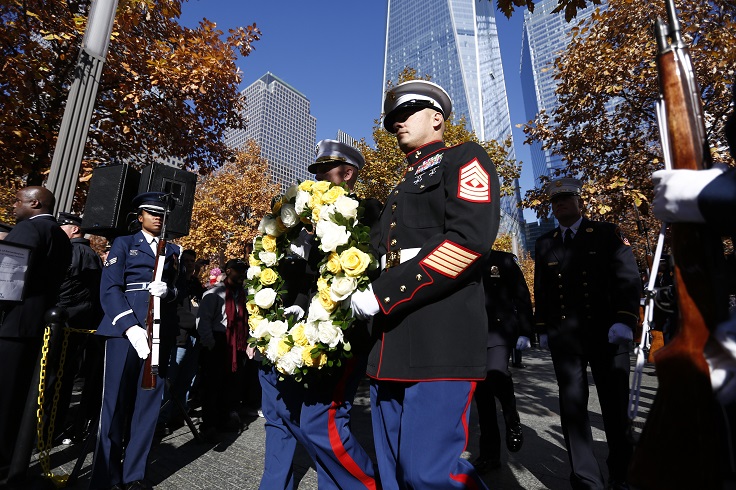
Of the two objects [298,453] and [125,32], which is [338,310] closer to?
[298,453]

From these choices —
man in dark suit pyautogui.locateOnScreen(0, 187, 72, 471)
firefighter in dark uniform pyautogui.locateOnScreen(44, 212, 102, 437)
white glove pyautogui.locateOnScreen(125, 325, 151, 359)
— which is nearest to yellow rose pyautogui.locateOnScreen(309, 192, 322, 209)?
white glove pyautogui.locateOnScreen(125, 325, 151, 359)

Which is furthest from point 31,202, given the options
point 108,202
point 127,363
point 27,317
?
point 127,363

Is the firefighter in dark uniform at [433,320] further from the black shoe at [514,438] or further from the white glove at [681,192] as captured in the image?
the black shoe at [514,438]

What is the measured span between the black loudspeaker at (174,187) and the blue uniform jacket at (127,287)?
1.85 m

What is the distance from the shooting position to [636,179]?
30.3 ft

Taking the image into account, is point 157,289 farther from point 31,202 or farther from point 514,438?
point 514,438

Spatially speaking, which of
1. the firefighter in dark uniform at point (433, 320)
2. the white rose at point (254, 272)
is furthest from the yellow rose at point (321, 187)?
the white rose at point (254, 272)

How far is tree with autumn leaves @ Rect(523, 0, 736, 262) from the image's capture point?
7.88 meters

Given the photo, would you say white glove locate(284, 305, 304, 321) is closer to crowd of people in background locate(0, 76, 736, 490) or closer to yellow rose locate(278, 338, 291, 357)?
crowd of people in background locate(0, 76, 736, 490)

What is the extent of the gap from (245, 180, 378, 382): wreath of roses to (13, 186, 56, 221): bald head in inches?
91.6

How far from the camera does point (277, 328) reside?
8.27 ft

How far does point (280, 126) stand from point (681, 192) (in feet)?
439

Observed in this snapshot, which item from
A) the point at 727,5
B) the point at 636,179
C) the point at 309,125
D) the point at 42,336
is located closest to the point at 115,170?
the point at 42,336

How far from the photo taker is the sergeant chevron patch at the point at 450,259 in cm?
177
